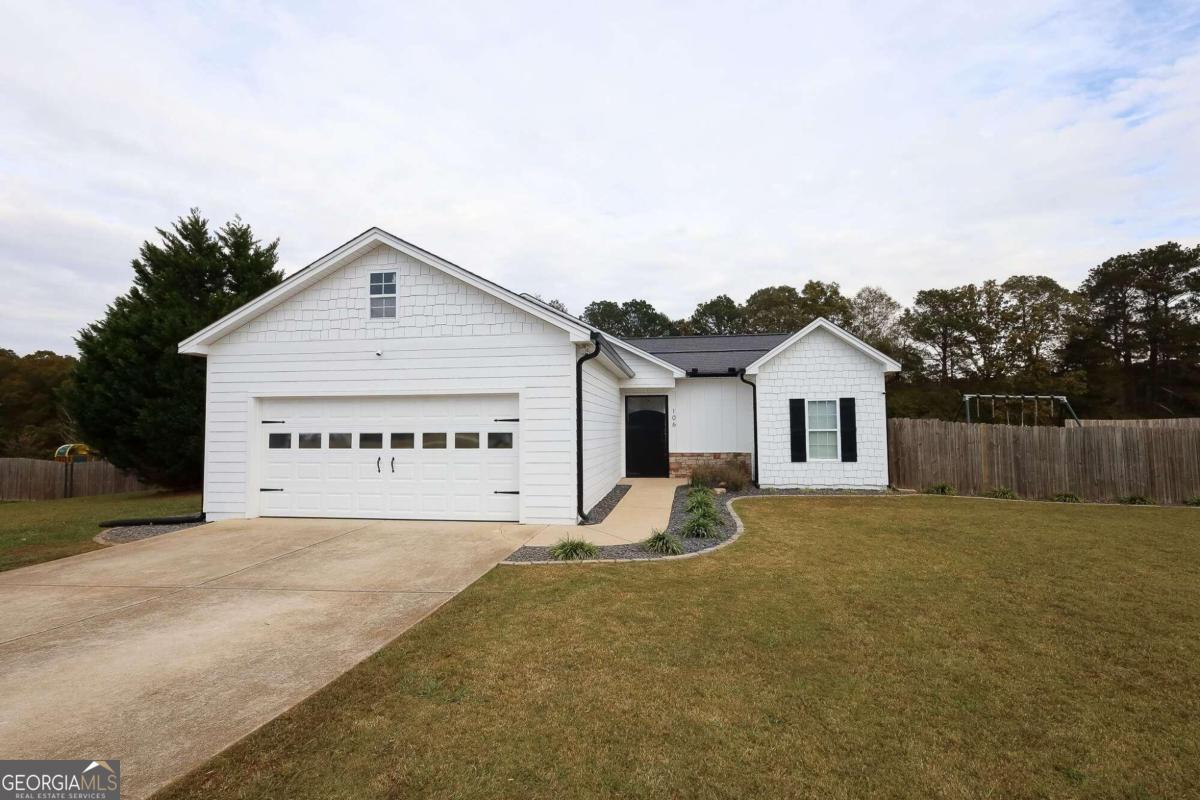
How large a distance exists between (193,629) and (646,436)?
1219 centimetres

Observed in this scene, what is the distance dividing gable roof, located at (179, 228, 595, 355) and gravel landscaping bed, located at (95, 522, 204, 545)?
3.22m

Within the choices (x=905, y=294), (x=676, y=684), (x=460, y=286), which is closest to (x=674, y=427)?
(x=460, y=286)

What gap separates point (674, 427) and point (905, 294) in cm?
2875

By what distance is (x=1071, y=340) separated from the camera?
31156 mm

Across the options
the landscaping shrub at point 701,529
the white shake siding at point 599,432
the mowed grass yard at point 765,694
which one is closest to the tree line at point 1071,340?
the white shake siding at point 599,432

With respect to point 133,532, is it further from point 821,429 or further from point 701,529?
point 821,429

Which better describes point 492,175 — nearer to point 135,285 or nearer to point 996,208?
point 135,285

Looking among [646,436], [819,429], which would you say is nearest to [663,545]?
→ [819,429]

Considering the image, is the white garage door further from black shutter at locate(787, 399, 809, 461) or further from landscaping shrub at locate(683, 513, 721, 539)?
black shutter at locate(787, 399, 809, 461)

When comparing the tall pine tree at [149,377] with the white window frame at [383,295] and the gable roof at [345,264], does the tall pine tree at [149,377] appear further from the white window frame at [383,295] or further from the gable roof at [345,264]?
the white window frame at [383,295]

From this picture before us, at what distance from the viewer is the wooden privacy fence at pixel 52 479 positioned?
60.5 ft

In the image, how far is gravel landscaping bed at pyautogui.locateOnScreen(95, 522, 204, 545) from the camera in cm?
833

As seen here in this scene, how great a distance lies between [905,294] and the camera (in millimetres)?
35781

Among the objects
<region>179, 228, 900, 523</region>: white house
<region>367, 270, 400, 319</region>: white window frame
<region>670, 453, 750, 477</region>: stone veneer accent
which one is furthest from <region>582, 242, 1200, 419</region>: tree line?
<region>367, 270, 400, 319</region>: white window frame
